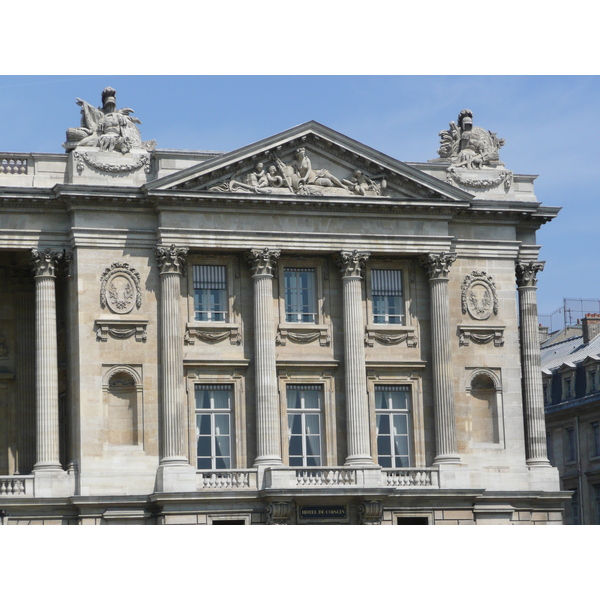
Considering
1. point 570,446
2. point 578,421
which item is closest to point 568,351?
point 578,421

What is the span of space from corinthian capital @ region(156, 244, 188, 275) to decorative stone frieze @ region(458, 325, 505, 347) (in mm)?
10731

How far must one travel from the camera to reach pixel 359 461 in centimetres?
5716

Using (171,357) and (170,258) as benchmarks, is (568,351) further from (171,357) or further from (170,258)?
(171,357)

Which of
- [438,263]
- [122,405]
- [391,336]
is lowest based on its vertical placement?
[122,405]

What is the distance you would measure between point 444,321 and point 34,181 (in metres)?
15.3

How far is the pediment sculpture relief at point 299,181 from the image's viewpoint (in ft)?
191

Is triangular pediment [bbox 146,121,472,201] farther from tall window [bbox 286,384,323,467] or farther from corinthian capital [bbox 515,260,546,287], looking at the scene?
tall window [bbox 286,384,323,467]

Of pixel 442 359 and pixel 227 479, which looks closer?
pixel 227 479

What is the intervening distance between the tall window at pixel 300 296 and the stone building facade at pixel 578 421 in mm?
29125

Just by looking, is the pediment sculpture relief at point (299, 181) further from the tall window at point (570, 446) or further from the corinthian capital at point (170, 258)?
the tall window at point (570, 446)

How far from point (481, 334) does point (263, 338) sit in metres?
8.53

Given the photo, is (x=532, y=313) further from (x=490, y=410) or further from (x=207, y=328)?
(x=207, y=328)

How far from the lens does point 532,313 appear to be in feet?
204

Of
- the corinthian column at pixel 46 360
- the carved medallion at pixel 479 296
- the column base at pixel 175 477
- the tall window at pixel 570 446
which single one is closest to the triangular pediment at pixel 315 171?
the carved medallion at pixel 479 296
